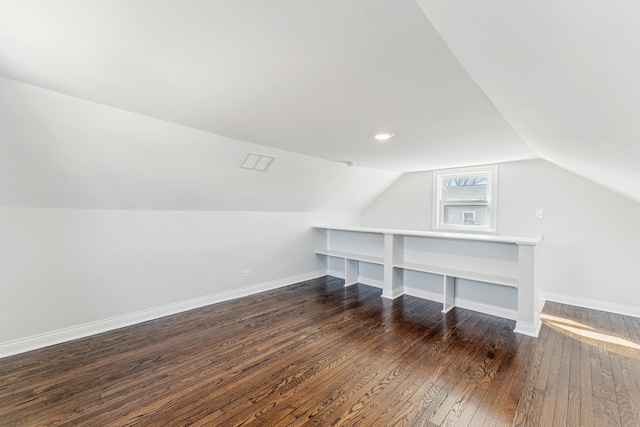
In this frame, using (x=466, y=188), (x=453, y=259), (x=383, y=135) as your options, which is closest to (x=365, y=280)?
(x=453, y=259)

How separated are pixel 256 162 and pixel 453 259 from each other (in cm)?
285

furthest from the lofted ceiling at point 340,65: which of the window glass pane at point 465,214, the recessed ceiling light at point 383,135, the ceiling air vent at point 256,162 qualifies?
the window glass pane at point 465,214

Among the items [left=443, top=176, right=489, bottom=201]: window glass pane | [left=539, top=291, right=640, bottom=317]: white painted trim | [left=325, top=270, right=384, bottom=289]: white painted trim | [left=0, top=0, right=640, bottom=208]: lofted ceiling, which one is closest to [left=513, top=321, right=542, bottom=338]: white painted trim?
[left=539, top=291, right=640, bottom=317]: white painted trim

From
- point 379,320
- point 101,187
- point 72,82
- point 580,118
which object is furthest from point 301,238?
point 580,118

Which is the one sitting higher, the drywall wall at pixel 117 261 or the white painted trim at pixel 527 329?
the drywall wall at pixel 117 261

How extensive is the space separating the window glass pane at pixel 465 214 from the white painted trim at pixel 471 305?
5.03 ft

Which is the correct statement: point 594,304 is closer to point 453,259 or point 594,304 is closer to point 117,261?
point 453,259

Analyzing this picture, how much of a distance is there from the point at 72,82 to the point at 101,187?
1.30 metres

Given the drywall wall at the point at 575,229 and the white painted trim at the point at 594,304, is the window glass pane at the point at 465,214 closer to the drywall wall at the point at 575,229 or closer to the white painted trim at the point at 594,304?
the drywall wall at the point at 575,229

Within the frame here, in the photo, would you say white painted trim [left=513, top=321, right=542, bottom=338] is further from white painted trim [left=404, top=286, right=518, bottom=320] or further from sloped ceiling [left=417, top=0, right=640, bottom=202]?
sloped ceiling [left=417, top=0, right=640, bottom=202]

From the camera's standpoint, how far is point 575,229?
3787mm

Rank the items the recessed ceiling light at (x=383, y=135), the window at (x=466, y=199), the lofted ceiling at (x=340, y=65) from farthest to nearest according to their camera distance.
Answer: the window at (x=466, y=199)
the recessed ceiling light at (x=383, y=135)
the lofted ceiling at (x=340, y=65)

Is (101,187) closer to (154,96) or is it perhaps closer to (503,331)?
(154,96)

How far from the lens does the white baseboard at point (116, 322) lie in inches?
105
